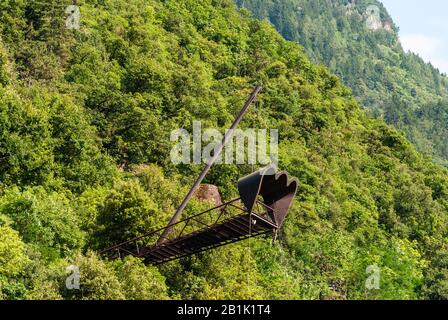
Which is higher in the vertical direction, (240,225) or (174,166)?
(174,166)

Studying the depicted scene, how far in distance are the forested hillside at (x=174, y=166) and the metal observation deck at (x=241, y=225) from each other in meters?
1.08

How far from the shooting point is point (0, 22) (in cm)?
8138

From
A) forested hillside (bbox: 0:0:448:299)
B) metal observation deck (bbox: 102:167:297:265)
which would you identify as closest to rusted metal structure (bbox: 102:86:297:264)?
metal observation deck (bbox: 102:167:297:265)

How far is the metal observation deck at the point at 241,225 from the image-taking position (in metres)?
32.9

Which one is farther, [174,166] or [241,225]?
[174,166]

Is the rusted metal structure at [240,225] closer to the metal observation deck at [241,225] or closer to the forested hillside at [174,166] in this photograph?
the metal observation deck at [241,225]

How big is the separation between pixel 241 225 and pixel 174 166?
34833mm

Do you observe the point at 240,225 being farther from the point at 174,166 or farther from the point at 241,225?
the point at 174,166

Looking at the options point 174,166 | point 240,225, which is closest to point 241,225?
point 240,225

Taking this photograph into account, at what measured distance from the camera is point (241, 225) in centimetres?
3500

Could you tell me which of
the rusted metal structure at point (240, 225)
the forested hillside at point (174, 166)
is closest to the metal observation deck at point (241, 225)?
the rusted metal structure at point (240, 225)

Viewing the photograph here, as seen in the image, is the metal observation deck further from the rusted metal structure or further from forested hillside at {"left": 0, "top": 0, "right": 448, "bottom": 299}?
forested hillside at {"left": 0, "top": 0, "right": 448, "bottom": 299}

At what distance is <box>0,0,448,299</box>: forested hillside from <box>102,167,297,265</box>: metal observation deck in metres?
1.08
